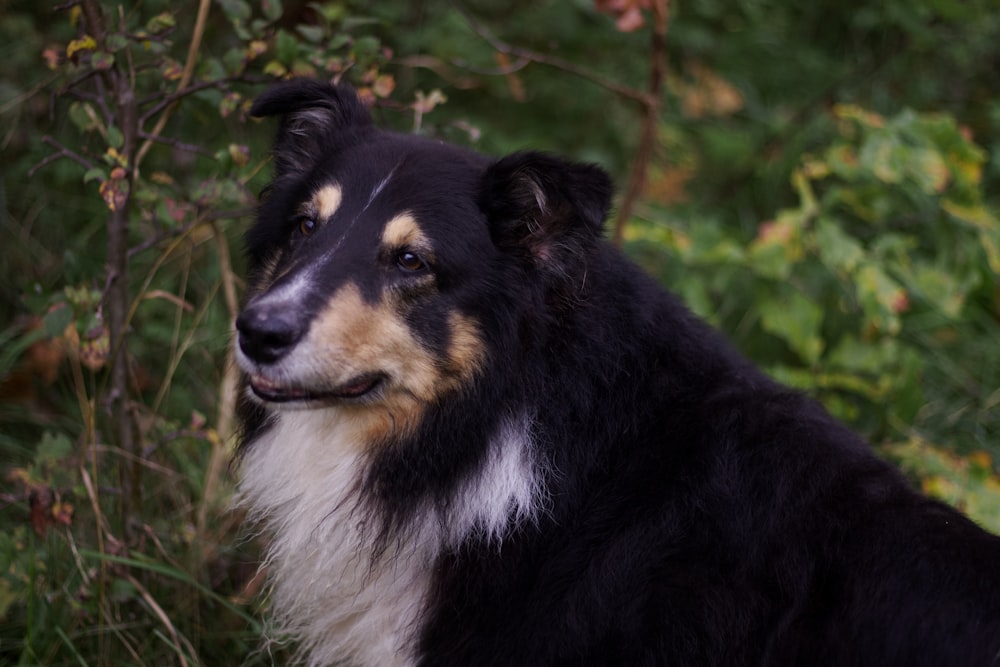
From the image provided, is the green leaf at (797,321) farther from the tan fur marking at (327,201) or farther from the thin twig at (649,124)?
the tan fur marking at (327,201)

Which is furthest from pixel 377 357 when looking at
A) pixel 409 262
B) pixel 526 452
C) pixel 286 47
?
pixel 286 47

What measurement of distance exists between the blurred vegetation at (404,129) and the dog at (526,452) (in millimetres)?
344

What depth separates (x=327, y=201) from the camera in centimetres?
298

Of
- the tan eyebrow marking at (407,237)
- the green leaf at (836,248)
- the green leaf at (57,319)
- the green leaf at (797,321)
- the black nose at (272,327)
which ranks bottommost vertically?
the green leaf at (797,321)

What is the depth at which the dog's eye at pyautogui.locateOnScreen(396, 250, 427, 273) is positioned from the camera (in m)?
2.88

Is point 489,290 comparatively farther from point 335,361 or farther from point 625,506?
point 625,506

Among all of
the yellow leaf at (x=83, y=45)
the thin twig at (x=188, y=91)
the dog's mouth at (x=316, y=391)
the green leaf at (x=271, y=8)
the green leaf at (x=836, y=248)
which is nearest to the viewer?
the dog's mouth at (x=316, y=391)

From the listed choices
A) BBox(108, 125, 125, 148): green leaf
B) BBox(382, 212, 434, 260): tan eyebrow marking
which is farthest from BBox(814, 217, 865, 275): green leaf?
Result: BBox(108, 125, 125, 148): green leaf

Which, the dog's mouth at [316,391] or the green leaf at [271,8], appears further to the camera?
the green leaf at [271,8]

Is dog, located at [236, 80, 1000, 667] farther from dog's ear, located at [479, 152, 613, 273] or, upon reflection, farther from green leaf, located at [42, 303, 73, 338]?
green leaf, located at [42, 303, 73, 338]

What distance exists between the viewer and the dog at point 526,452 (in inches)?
104

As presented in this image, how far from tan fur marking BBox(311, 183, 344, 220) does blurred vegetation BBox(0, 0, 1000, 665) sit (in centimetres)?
57

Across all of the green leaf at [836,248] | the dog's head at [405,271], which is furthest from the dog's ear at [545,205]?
the green leaf at [836,248]

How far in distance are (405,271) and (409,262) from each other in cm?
3
